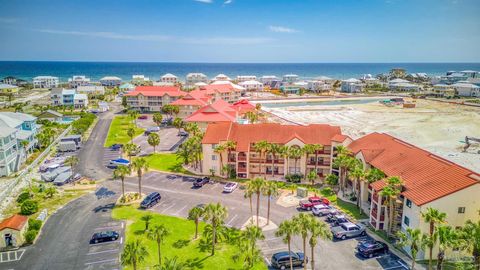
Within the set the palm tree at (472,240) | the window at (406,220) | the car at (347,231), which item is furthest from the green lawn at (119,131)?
the palm tree at (472,240)

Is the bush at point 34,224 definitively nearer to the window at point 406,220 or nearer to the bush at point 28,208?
the bush at point 28,208

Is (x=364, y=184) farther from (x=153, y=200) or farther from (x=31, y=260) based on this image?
(x=31, y=260)

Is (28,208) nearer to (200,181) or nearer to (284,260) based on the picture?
(200,181)

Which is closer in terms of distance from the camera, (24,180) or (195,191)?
(195,191)

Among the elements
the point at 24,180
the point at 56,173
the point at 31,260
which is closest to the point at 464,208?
the point at 31,260

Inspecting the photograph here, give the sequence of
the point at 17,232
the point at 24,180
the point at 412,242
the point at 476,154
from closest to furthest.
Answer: the point at 412,242 < the point at 17,232 < the point at 24,180 < the point at 476,154

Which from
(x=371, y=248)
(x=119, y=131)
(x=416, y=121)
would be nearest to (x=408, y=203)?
(x=371, y=248)

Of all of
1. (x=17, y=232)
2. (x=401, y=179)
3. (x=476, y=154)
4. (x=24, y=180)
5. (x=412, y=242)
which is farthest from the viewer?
(x=476, y=154)
